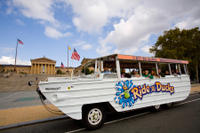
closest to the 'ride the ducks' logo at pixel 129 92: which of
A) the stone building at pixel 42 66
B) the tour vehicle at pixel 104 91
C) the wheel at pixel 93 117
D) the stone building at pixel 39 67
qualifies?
the tour vehicle at pixel 104 91

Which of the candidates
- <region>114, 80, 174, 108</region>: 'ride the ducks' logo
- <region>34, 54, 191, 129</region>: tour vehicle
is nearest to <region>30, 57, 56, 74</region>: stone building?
<region>34, 54, 191, 129</region>: tour vehicle

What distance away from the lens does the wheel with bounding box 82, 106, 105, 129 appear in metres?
3.42

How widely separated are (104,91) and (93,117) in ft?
2.78

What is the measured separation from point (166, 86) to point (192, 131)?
215 centimetres

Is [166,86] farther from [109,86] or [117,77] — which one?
[109,86]

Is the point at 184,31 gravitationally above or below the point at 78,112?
above

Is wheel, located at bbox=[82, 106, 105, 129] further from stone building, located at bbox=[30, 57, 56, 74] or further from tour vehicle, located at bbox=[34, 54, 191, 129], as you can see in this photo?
stone building, located at bbox=[30, 57, 56, 74]

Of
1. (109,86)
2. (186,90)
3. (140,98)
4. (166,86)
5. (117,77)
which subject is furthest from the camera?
(186,90)

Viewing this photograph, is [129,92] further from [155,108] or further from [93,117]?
[155,108]

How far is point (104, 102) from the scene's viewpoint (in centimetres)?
377

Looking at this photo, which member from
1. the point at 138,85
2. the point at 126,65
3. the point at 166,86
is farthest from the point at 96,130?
the point at 166,86

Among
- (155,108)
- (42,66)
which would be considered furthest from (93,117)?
(42,66)

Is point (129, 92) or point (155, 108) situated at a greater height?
point (129, 92)

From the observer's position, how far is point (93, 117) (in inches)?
139
